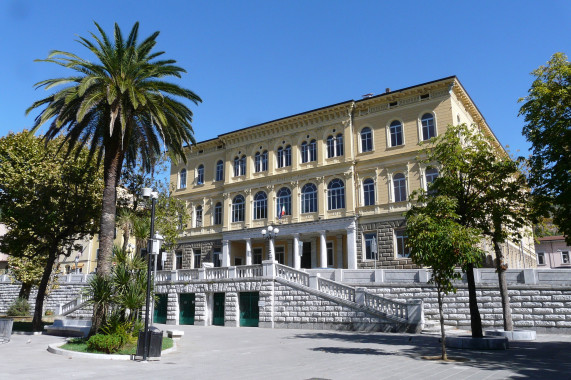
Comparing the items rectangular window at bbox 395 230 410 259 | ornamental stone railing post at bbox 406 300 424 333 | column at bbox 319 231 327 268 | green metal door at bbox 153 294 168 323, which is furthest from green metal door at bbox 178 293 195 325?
ornamental stone railing post at bbox 406 300 424 333

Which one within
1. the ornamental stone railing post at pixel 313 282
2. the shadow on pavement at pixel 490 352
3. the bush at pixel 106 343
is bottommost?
the shadow on pavement at pixel 490 352

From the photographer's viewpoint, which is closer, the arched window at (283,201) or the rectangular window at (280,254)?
→ the arched window at (283,201)

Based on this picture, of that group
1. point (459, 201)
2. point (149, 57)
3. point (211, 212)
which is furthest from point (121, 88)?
→ point (211, 212)

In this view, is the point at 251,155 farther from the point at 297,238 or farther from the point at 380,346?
the point at 380,346

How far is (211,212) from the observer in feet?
141

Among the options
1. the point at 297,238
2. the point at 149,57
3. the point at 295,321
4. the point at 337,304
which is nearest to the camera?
the point at 149,57

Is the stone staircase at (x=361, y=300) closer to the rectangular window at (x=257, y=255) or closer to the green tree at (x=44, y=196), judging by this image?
the green tree at (x=44, y=196)

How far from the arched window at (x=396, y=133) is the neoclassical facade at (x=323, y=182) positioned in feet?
0.28

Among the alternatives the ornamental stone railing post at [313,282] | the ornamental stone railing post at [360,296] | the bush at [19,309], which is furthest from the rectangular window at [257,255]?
the bush at [19,309]

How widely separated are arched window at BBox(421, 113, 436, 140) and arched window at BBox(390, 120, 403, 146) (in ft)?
5.63

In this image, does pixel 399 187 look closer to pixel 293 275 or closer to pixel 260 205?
pixel 293 275

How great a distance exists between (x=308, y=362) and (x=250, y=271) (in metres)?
15.1

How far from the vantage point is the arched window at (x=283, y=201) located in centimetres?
3806

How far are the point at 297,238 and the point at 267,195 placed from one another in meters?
4.99
